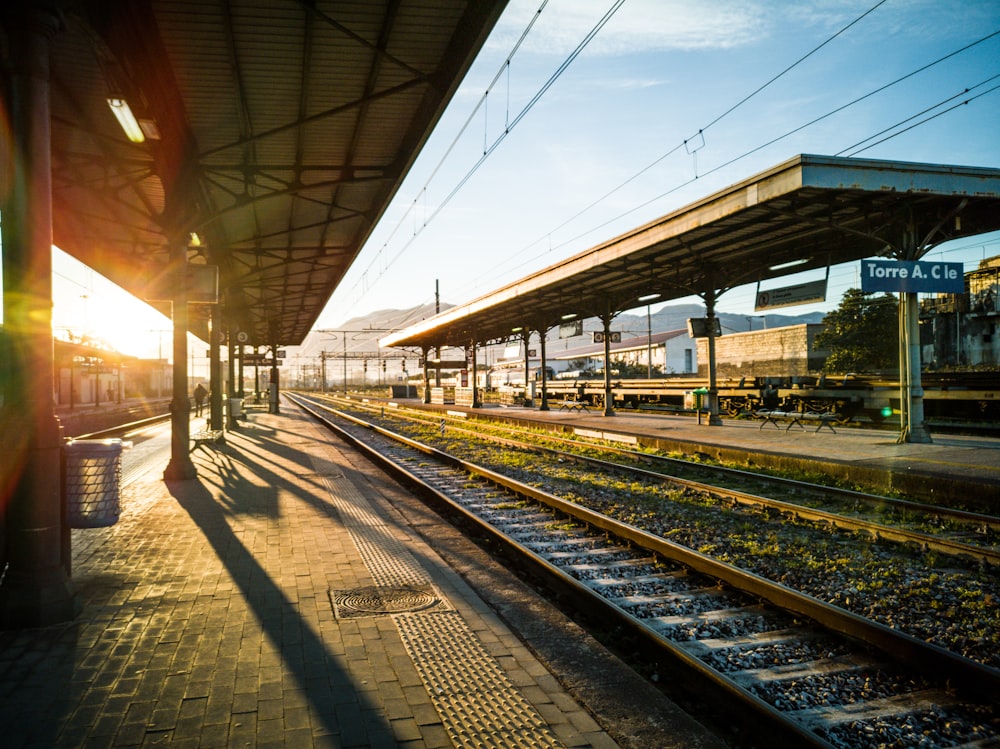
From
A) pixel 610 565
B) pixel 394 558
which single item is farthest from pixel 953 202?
pixel 394 558

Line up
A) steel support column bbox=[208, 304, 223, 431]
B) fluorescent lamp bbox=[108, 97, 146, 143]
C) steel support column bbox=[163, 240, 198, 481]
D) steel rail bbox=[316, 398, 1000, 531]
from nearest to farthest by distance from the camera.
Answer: fluorescent lamp bbox=[108, 97, 146, 143] < steel rail bbox=[316, 398, 1000, 531] < steel support column bbox=[163, 240, 198, 481] < steel support column bbox=[208, 304, 223, 431]

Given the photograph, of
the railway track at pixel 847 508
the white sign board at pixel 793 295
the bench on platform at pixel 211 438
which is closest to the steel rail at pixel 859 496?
the railway track at pixel 847 508

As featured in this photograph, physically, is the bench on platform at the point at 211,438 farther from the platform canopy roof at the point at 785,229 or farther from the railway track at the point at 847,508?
the platform canopy roof at the point at 785,229

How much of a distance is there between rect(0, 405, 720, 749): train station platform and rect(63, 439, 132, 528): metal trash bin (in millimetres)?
651

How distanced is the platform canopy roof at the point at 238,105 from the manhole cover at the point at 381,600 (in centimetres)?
482

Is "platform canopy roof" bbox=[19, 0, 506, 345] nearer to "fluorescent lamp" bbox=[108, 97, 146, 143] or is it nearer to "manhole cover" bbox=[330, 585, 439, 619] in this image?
"fluorescent lamp" bbox=[108, 97, 146, 143]

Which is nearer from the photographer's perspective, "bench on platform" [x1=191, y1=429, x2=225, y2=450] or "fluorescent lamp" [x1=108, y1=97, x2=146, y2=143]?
"fluorescent lamp" [x1=108, y1=97, x2=146, y2=143]

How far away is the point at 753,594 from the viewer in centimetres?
523

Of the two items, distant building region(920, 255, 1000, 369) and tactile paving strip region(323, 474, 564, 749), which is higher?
distant building region(920, 255, 1000, 369)

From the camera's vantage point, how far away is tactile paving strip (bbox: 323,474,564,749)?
3.16 meters

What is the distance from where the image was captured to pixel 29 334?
4.75 metres

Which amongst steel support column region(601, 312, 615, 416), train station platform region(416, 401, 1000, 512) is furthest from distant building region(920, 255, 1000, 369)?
train station platform region(416, 401, 1000, 512)

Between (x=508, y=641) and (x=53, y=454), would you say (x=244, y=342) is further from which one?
(x=508, y=641)

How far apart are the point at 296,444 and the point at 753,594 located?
52.0 ft
